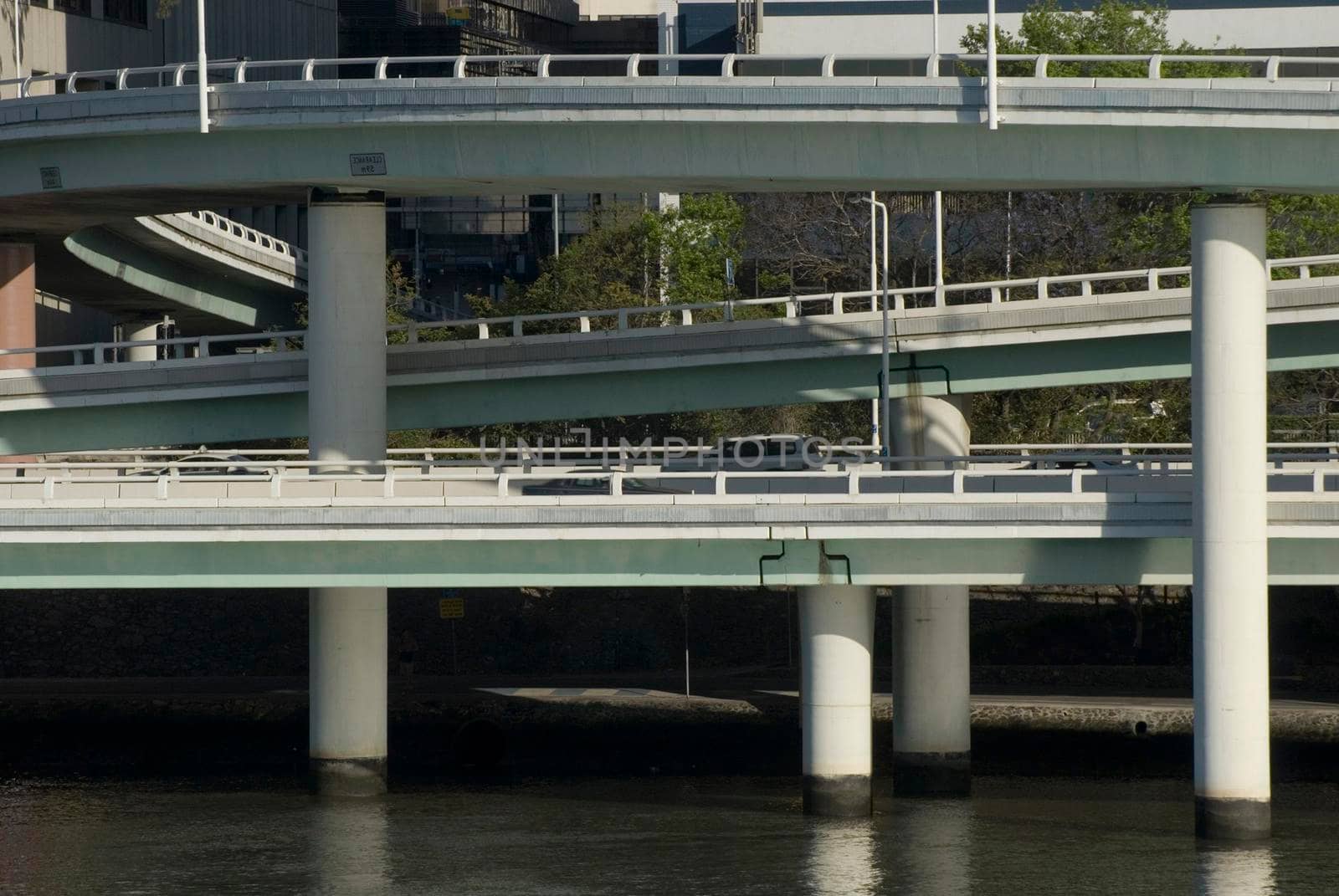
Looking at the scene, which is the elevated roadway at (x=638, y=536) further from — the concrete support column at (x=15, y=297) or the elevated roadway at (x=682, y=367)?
the concrete support column at (x=15, y=297)

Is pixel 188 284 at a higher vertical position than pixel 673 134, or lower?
higher

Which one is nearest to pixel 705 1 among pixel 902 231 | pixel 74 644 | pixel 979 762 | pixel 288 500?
pixel 902 231

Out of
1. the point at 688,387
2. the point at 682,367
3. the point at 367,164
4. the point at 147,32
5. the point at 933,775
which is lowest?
the point at 933,775

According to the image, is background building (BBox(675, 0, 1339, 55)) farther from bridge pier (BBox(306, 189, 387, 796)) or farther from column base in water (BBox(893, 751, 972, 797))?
column base in water (BBox(893, 751, 972, 797))

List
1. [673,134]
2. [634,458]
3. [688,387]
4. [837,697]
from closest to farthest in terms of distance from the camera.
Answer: [837,697] < [673,134] < [688,387] < [634,458]

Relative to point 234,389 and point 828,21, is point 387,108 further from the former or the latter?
point 828,21

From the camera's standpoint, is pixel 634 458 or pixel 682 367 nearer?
pixel 682 367

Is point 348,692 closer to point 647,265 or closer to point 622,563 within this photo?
point 622,563

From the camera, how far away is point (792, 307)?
51938mm

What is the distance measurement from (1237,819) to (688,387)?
17984 mm

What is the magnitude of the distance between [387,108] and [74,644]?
23.9 m

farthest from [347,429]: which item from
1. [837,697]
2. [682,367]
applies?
[837,697]

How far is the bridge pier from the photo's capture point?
144ft

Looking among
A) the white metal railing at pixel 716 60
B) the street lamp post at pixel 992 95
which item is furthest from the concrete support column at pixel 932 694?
the white metal railing at pixel 716 60
